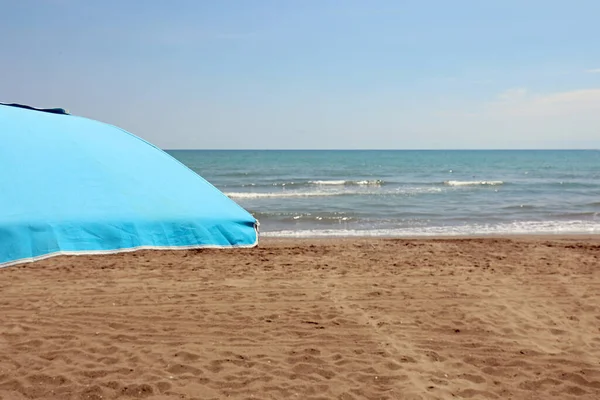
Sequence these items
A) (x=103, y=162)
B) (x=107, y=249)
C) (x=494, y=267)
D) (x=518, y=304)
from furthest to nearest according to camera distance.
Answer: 1. (x=494, y=267)
2. (x=518, y=304)
3. (x=103, y=162)
4. (x=107, y=249)


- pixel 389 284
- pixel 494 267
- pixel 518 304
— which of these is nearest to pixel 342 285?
pixel 389 284

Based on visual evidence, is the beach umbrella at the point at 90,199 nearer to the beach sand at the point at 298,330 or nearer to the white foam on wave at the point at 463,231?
the beach sand at the point at 298,330

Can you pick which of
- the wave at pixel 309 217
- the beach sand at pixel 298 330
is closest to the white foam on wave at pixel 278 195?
the wave at pixel 309 217

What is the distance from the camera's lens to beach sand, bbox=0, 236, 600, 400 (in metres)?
3.68

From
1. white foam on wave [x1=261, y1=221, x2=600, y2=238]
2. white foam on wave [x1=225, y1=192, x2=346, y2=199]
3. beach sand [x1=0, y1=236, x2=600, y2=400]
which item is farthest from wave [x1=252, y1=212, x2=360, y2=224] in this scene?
beach sand [x1=0, y1=236, x2=600, y2=400]

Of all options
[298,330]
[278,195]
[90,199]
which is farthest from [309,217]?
[90,199]

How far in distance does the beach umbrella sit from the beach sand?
154cm

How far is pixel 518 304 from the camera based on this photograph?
5.65m

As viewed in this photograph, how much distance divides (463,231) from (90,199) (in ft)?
41.1

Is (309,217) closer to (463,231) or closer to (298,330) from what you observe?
(463,231)

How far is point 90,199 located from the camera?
7.69ft

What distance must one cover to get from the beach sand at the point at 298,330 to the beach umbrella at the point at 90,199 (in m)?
1.54

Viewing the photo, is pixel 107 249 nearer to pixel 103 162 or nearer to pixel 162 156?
pixel 103 162

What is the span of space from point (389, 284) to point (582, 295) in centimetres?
227
